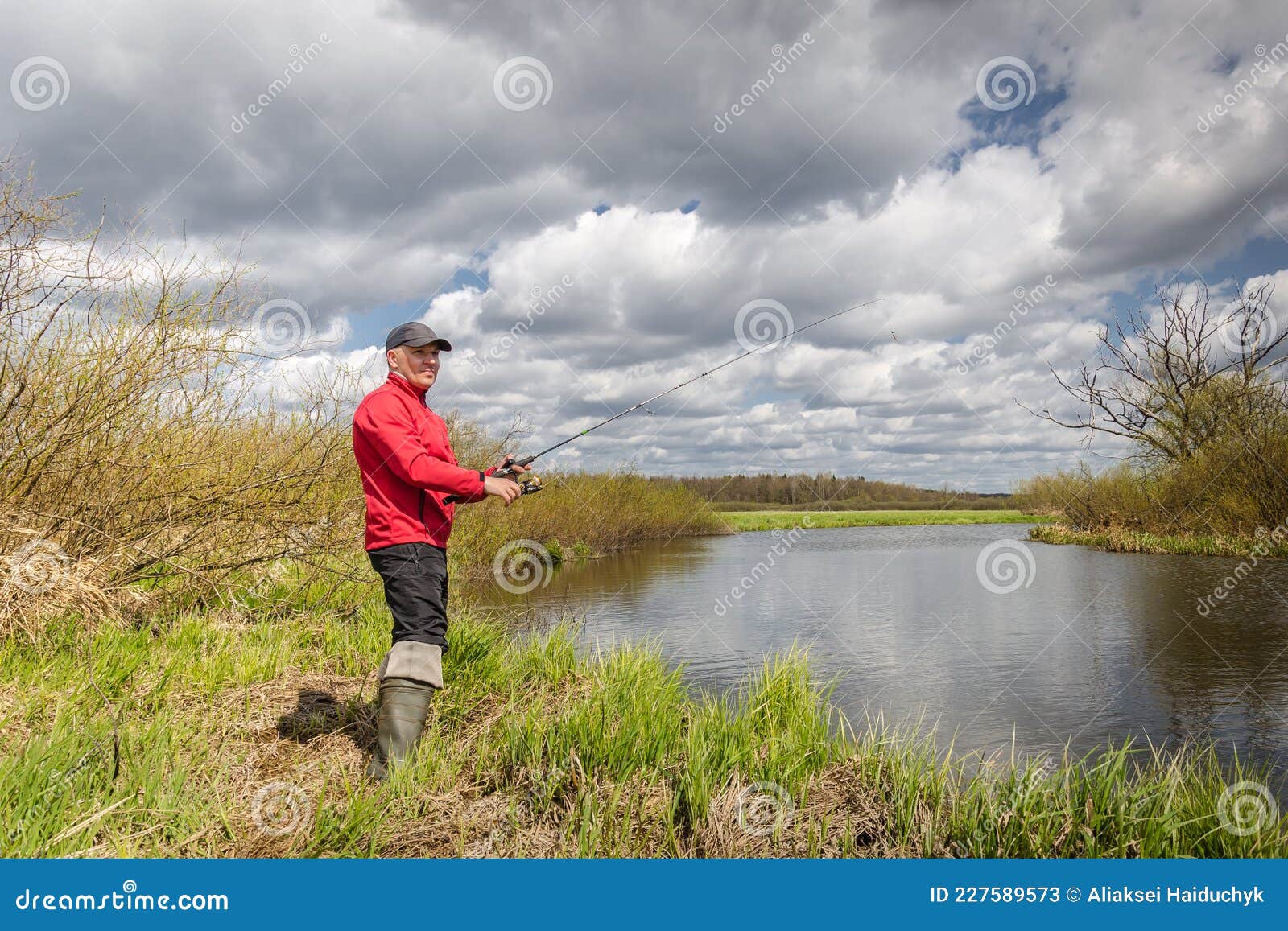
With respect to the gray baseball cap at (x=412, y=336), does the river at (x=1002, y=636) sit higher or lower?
lower

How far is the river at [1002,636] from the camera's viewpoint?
686cm

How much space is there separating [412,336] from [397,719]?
6.09 feet

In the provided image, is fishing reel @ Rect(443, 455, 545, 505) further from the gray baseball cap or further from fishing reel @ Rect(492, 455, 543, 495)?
the gray baseball cap

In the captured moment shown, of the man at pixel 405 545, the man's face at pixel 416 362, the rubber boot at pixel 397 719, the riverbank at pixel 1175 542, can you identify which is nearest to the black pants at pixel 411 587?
the man at pixel 405 545

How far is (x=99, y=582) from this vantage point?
5.94 m

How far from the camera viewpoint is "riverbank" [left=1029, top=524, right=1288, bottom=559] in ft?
64.9

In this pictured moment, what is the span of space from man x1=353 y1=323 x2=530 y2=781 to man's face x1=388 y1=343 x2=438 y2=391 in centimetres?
14

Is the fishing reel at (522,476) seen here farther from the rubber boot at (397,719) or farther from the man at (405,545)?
the rubber boot at (397,719)

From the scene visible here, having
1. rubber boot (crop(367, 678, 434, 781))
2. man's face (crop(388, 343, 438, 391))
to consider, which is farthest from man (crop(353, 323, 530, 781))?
man's face (crop(388, 343, 438, 391))

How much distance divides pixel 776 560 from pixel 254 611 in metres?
20.4

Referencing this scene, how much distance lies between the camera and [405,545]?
3686 mm

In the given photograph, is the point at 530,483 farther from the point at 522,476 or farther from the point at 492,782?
the point at 492,782

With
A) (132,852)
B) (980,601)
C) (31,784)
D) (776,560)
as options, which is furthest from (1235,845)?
(776,560)

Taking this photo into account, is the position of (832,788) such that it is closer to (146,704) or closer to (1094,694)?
(146,704)
